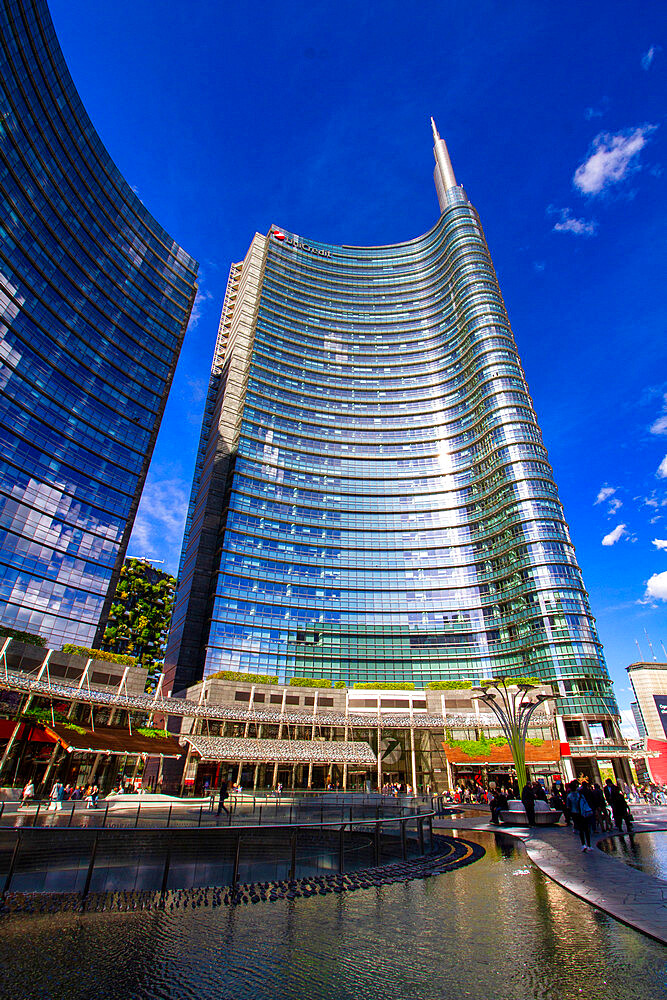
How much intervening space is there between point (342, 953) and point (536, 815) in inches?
795

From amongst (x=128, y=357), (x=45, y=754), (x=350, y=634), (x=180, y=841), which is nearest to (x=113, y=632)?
(x=45, y=754)

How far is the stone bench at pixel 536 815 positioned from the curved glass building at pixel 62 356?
5257 centimetres

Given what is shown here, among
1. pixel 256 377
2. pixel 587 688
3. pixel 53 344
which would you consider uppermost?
pixel 256 377

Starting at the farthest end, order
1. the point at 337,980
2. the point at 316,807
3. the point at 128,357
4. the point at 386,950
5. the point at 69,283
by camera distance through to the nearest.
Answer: the point at 128,357, the point at 69,283, the point at 316,807, the point at 386,950, the point at 337,980

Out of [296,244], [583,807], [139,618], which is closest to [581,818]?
[583,807]

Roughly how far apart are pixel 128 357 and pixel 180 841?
77393mm

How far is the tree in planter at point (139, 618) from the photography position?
65375mm

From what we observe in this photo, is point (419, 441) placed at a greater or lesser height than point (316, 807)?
greater

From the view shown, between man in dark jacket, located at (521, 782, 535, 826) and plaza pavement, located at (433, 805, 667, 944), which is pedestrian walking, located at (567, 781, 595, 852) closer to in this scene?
plaza pavement, located at (433, 805, 667, 944)

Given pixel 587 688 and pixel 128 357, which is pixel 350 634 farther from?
pixel 128 357

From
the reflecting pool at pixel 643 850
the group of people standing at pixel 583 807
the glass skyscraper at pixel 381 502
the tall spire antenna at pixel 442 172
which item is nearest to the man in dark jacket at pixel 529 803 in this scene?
the group of people standing at pixel 583 807

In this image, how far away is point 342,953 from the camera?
6332 mm

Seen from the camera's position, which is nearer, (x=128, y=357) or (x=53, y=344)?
(x=53, y=344)

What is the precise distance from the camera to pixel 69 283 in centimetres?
6819
